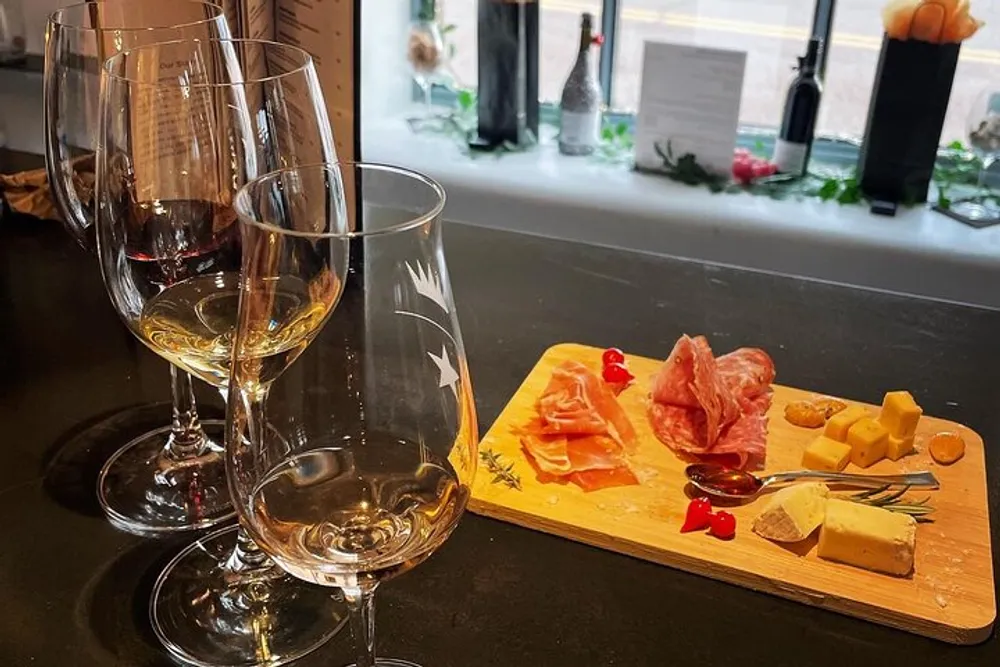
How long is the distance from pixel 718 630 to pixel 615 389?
280 mm

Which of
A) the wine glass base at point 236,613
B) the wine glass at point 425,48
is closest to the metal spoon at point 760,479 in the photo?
the wine glass base at point 236,613

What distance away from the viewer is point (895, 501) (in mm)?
760

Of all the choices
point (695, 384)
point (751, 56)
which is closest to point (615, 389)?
point (695, 384)

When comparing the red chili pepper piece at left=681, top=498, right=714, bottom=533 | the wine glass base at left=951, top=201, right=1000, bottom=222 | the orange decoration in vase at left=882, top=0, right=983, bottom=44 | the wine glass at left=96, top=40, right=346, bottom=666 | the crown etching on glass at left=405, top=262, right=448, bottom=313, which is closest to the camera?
the crown etching on glass at left=405, top=262, right=448, bottom=313

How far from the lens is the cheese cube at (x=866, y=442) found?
31.3 inches

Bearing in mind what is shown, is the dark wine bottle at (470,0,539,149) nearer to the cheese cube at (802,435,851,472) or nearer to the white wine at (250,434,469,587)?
the cheese cube at (802,435,851,472)

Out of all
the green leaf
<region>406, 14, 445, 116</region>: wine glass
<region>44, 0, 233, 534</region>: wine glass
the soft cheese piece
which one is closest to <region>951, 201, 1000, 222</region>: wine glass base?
the green leaf

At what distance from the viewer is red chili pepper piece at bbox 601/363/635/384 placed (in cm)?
90

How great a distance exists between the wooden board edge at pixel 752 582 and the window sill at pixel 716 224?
940 mm

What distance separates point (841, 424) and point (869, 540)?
0.44 feet

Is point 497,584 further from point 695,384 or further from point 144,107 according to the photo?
point 144,107

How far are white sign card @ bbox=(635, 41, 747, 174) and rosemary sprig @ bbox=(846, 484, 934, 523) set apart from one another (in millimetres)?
1201

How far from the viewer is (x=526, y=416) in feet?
2.77

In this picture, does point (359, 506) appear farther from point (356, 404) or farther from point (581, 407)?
point (581, 407)
